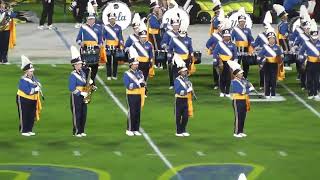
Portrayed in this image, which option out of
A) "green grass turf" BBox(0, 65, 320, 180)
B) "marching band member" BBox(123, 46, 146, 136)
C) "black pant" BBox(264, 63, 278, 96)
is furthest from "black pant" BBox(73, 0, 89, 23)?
"marching band member" BBox(123, 46, 146, 136)

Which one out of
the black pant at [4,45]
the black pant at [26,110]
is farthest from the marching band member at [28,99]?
the black pant at [4,45]

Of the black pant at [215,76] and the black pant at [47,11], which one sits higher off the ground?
the black pant at [47,11]

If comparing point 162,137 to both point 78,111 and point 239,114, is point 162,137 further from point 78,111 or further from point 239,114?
point 78,111

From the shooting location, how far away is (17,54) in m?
42.7

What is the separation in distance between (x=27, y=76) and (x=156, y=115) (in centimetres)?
412

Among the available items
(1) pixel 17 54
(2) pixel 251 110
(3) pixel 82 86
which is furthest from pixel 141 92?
(1) pixel 17 54

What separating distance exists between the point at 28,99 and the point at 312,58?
314 inches

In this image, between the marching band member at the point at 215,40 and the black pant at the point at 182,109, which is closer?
the black pant at the point at 182,109

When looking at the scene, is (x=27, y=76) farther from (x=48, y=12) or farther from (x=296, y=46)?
(x=48, y=12)

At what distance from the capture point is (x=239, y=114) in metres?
30.5

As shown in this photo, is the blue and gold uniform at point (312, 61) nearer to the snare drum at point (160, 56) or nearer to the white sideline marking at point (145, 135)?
the snare drum at point (160, 56)

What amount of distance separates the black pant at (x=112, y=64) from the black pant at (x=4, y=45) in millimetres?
3796

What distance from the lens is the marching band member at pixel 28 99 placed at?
30266 mm

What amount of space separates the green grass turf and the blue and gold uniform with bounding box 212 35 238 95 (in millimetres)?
515
